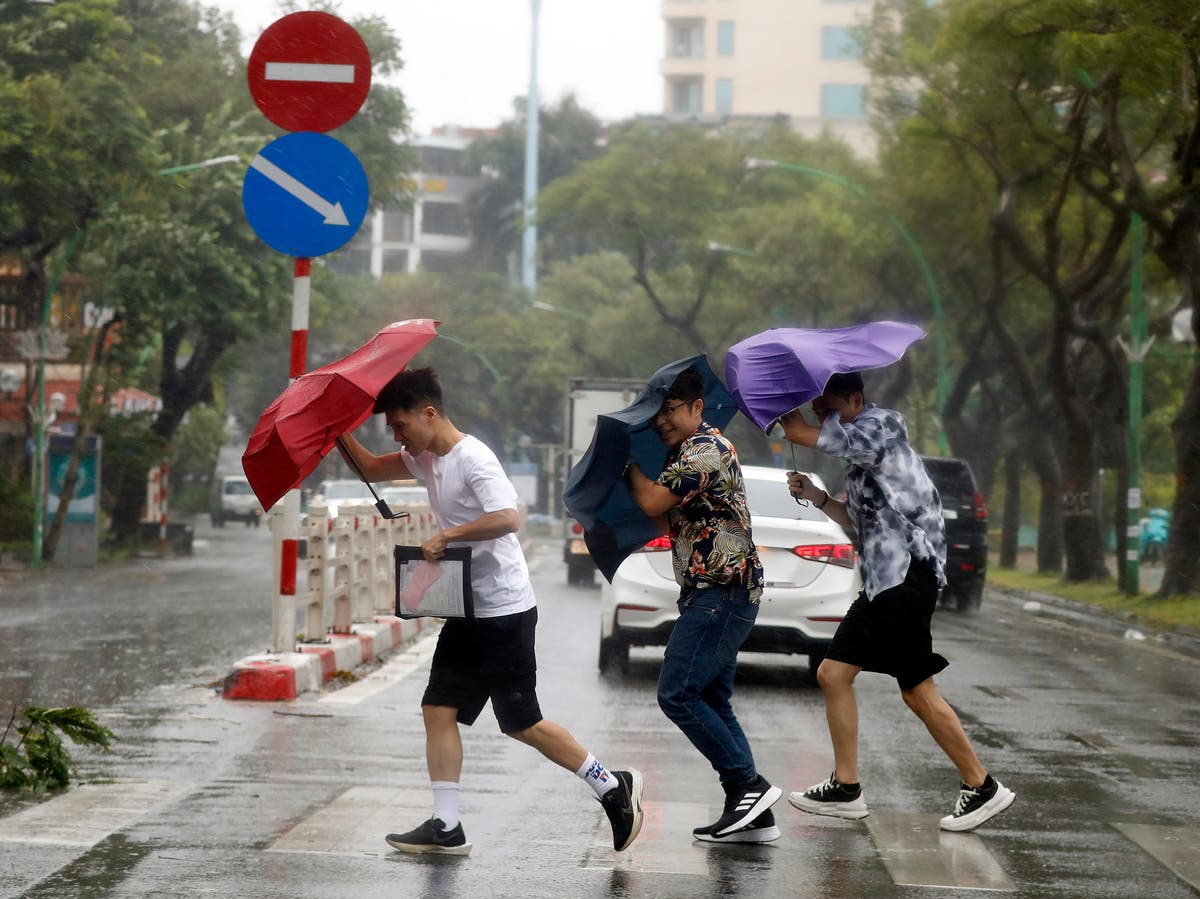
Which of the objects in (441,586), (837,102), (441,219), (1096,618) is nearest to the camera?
(441,586)

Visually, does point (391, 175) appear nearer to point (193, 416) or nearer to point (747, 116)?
point (193, 416)

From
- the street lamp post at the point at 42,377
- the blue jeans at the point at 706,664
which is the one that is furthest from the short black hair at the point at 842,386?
the street lamp post at the point at 42,377

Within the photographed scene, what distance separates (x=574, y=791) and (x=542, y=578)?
20.1 m

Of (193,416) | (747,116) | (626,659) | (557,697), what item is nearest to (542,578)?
(626,659)

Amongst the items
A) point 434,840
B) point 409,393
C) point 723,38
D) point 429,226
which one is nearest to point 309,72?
point 409,393

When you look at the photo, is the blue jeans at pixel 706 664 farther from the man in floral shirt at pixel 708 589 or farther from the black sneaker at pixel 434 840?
the black sneaker at pixel 434 840

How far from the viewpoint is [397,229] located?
109m

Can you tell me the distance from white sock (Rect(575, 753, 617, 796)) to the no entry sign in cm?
474

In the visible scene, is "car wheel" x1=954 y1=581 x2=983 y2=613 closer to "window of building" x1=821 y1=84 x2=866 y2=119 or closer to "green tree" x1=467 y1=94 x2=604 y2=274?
"green tree" x1=467 y1=94 x2=604 y2=274

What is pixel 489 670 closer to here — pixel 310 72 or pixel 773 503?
pixel 310 72

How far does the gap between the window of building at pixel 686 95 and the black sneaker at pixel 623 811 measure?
91.3 meters

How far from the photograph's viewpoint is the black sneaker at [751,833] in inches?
260

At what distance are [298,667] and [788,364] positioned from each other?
5171 millimetres

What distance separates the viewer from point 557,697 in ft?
37.9
